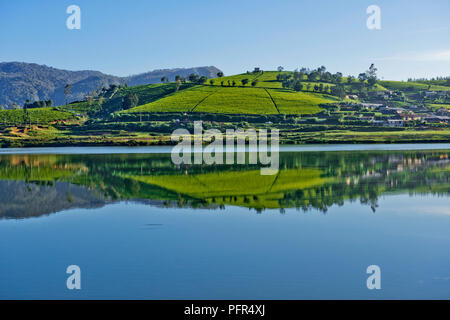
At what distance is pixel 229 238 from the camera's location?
2359 cm

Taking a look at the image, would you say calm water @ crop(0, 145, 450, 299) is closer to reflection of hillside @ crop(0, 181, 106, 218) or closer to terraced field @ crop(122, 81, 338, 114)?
reflection of hillside @ crop(0, 181, 106, 218)

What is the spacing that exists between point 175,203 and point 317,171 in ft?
75.6

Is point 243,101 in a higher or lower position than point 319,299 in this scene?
higher

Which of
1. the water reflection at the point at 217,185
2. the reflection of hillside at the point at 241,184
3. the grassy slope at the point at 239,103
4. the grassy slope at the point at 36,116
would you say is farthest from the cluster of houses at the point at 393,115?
the reflection of hillside at the point at 241,184

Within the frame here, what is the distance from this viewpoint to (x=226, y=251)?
21.2 m

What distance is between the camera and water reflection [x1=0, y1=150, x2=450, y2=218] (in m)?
34.7

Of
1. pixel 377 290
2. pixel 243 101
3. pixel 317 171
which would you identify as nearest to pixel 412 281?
pixel 377 290

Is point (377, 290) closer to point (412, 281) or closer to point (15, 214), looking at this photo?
point (412, 281)

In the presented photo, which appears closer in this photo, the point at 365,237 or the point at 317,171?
the point at 365,237

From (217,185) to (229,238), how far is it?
64.4ft

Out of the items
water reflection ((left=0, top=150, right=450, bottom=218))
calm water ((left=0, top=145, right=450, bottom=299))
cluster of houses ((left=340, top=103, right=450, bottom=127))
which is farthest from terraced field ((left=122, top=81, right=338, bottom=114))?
calm water ((left=0, top=145, right=450, bottom=299))

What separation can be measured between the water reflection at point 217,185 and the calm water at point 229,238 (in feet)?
0.64

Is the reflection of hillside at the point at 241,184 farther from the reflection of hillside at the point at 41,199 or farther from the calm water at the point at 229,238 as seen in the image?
the reflection of hillside at the point at 41,199

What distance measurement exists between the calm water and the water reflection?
19 centimetres
